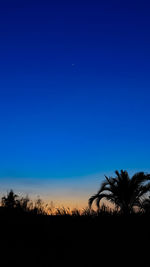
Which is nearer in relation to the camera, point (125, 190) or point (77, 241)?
point (77, 241)

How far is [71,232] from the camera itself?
5156mm

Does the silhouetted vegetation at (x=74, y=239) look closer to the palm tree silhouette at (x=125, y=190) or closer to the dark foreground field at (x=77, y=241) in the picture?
the dark foreground field at (x=77, y=241)

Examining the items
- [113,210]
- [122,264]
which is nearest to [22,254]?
[122,264]

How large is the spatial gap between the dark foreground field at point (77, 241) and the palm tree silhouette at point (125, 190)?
10.9 m

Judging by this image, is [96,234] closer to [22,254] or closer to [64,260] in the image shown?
[64,260]

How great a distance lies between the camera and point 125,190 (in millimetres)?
16297

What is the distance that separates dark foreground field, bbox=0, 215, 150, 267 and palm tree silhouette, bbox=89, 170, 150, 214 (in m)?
10.9

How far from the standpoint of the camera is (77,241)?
4906 millimetres

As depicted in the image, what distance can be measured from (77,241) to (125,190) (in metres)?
12.0

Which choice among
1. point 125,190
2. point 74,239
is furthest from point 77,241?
point 125,190

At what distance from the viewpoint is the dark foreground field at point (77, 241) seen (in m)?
4.41

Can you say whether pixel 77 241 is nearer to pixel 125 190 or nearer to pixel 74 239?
pixel 74 239

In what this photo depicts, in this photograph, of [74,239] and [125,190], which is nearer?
[74,239]

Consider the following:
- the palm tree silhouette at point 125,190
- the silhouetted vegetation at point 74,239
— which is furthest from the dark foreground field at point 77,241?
the palm tree silhouette at point 125,190
